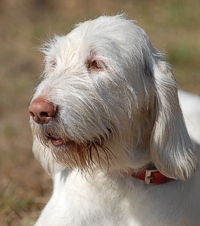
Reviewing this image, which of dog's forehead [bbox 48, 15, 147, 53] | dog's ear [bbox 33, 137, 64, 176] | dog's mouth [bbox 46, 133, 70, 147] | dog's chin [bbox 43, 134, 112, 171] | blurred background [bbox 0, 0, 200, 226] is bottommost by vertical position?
blurred background [bbox 0, 0, 200, 226]

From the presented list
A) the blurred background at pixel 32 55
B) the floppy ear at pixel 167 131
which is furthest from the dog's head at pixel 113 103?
the blurred background at pixel 32 55

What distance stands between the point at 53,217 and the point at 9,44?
6410mm

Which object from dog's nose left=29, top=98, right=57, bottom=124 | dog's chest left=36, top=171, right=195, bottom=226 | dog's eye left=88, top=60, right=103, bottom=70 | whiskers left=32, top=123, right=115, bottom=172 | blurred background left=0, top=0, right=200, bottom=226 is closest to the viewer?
dog's nose left=29, top=98, right=57, bottom=124

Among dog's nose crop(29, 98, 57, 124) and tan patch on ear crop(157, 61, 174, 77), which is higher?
tan patch on ear crop(157, 61, 174, 77)

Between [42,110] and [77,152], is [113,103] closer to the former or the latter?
[77,152]

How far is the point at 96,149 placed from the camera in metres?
3.38

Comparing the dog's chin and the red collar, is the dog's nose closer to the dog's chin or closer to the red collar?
the dog's chin

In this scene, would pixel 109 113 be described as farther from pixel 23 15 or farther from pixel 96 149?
pixel 23 15

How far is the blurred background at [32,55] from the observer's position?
4.98 metres

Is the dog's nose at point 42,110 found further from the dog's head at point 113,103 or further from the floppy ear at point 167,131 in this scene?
the floppy ear at point 167,131

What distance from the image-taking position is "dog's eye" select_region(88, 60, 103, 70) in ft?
11.0

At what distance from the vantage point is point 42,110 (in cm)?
310

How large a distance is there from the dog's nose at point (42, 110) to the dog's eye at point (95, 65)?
0.36 metres

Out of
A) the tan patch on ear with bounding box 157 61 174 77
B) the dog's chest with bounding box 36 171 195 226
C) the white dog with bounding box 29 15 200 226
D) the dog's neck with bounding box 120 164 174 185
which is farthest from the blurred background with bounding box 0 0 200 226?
the dog's chest with bounding box 36 171 195 226
